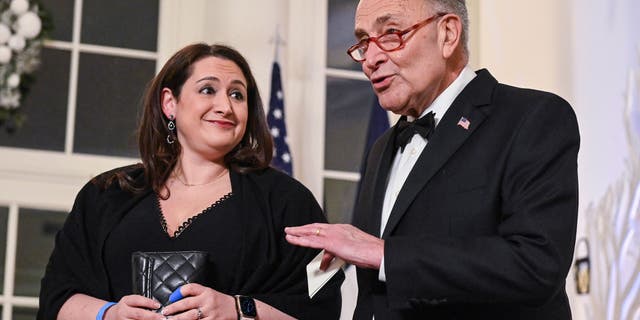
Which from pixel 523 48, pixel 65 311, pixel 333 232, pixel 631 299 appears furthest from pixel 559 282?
pixel 523 48

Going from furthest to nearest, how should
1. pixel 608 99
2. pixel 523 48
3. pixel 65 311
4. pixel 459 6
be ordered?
pixel 523 48
pixel 608 99
pixel 65 311
pixel 459 6

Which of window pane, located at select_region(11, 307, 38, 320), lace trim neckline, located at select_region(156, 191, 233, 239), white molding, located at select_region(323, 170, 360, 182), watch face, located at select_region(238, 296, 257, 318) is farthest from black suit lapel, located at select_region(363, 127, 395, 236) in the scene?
white molding, located at select_region(323, 170, 360, 182)

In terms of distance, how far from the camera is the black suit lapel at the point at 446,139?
8.58ft

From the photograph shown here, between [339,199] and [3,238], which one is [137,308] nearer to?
[3,238]

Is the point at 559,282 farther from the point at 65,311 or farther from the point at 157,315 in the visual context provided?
the point at 65,311

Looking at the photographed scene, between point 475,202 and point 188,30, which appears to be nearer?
point 475,202

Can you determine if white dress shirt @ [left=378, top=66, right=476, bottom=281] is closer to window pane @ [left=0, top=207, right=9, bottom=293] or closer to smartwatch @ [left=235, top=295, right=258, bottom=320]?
smartwatch @ [left=235, top=295, right=258, bottom=320]

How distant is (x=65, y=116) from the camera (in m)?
5.93

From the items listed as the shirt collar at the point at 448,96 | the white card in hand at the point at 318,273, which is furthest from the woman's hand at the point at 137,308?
the shirt collar at the point at 448,96

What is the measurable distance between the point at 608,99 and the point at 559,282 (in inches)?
103

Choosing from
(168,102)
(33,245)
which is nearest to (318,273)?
(168,102)

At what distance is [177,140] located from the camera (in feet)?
11.5

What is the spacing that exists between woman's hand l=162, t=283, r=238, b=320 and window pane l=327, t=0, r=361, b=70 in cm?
350

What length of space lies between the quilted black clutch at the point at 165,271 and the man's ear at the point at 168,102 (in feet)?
2.14
